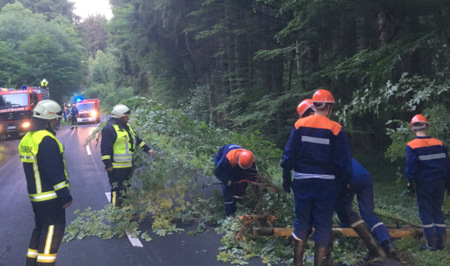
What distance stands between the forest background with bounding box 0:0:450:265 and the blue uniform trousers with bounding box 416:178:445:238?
0.48 m

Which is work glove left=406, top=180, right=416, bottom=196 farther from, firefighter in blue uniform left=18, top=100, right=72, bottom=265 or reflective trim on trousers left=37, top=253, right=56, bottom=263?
reflective trim on trousers left=37, top=253, right=56, bottom=263

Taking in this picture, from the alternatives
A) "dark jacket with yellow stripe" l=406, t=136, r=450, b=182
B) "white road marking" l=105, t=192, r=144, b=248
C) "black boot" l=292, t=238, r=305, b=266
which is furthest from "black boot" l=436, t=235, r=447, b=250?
"white road marking" l=105, t=192, r=144, b=248

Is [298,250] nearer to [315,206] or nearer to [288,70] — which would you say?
[315,206]

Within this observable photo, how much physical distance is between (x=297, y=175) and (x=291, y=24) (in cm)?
669

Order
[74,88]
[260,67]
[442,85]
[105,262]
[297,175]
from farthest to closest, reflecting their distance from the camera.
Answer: [74,88] < [260,67] < [442,85] < [105,262] < [297,175]

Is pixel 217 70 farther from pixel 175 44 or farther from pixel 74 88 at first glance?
pixel 74 88

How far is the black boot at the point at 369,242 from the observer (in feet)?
15.5

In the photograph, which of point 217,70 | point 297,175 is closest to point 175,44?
point 217,70

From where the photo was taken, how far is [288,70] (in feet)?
53.4

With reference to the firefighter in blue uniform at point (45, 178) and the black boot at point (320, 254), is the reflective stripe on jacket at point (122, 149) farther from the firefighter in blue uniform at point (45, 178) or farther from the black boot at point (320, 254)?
the black boot at point (320, 254)

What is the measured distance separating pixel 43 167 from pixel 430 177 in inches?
186

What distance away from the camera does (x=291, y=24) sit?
10.1 m

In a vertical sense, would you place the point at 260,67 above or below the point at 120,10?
below

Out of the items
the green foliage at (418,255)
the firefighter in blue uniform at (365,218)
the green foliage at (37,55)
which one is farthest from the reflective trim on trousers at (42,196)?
the green foliage at (37,55)
